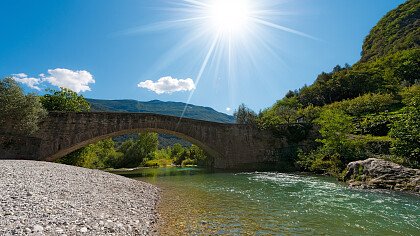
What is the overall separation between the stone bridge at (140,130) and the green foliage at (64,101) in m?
3.95

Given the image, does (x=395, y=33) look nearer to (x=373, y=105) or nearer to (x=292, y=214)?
(x=373, y=105)

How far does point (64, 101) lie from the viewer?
2767 cm

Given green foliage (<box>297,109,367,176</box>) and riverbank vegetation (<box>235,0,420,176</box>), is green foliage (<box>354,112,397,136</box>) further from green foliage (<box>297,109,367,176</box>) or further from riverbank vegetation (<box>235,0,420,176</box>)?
green foliage (<box>297,109,367,176</box>)

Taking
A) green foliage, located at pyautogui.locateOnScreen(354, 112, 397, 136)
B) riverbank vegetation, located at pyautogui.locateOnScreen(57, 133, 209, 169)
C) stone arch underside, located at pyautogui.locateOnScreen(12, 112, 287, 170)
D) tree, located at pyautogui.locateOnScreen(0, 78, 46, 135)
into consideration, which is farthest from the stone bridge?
riverbank vegetation, located at pyautogui.locateOnScreen(57, 133, 209, 169)

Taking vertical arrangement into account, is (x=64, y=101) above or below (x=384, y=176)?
above

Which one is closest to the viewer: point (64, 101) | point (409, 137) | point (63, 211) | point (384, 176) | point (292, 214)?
point (63, 211)

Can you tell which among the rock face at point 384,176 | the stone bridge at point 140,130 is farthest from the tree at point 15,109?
the rock face at point 384,176

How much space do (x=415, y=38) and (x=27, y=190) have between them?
10420 centimetres

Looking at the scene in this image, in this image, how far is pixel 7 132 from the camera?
61.7 feet

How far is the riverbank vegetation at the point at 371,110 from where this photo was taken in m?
18.2

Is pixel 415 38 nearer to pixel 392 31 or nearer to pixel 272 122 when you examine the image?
pixel 392 31

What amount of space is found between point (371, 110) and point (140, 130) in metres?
38.9

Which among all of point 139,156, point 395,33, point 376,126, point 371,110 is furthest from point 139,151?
point 395,33

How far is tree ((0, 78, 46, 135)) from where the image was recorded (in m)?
18.2
